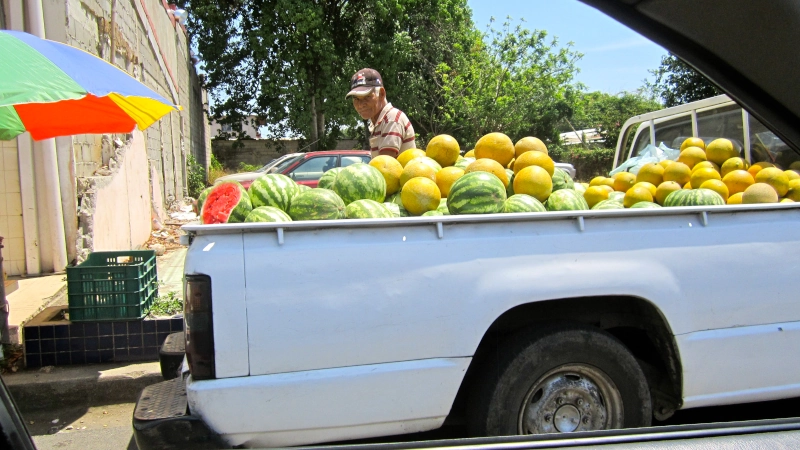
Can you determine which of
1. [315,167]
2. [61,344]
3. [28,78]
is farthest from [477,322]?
[315,167]

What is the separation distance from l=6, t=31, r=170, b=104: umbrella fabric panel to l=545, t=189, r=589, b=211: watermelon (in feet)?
10.9

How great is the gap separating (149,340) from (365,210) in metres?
3.00

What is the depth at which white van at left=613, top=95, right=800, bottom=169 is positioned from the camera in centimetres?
485

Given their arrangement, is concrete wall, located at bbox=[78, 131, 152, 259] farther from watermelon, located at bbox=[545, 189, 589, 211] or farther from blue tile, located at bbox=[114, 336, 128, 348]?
watermelon, located at bbox=[545, 189, 589, 211]

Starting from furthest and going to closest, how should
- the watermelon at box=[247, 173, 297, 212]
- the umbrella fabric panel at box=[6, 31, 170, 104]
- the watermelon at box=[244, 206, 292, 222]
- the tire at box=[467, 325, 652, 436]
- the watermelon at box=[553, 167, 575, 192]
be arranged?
the umbrella fabric panel at box=[6, 31, 170, 104]
the watermelon at box=[553, 167, 575, 192]
the watermelon at box=[247, 173, 297, 212]
the watermelon at box=[244, 206, 292, 222]
the tire at box=[467, 325, 652, 436]

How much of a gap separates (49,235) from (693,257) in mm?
7354

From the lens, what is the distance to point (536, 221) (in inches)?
114

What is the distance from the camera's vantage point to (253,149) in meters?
28.8

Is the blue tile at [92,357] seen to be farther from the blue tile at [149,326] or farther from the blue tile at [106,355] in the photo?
the blue tile at [149,326]

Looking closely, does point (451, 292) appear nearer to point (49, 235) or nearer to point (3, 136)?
point (3, 136)

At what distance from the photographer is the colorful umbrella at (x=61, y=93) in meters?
3.80

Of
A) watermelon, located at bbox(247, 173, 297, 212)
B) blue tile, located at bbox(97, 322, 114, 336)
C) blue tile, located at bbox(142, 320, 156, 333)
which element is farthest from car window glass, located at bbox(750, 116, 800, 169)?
blue tile, located at bbox(97, 322, 114, 336)

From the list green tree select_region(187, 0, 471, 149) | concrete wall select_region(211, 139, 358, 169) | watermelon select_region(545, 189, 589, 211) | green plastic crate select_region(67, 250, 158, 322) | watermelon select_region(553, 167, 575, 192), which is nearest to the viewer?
watermelon select_region(545, 189, 589, 211)

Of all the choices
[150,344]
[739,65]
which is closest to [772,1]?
[739,65]
